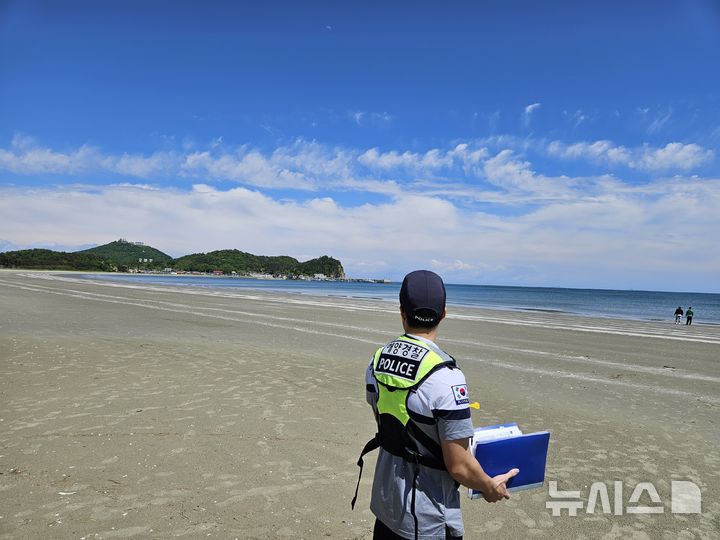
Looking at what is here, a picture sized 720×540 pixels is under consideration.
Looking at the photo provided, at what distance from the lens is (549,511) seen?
4973 mm

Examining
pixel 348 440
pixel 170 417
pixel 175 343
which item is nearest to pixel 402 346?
pixel 348 440

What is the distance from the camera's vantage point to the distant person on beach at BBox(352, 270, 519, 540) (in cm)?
216

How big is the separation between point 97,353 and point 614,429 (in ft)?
39.6

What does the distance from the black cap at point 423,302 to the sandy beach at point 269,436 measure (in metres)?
2.91

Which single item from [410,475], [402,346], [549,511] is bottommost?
[549,511]

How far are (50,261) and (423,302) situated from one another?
197 metres

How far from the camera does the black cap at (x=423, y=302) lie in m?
2.38

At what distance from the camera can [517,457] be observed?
95.0 inches

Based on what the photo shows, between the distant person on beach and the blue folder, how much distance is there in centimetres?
6

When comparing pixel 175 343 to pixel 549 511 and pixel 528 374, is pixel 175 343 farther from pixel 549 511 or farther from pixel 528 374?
pixel 549 511

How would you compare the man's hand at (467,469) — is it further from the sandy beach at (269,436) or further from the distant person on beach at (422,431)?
the sandy beach at (269,436)

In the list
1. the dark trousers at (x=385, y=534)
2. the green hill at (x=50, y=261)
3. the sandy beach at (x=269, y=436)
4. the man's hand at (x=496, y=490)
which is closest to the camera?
the man's hand at (x=496, y=490)

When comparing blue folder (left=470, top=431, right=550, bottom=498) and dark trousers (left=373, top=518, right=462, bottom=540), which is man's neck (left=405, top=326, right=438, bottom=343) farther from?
dark trousers (left=373, top=518, right=462, bottom=540)

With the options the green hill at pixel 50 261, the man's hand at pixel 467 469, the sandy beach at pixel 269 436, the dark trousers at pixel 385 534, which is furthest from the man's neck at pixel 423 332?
the green hill at pixel 50 261
